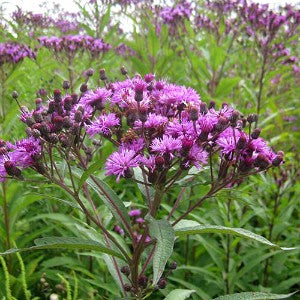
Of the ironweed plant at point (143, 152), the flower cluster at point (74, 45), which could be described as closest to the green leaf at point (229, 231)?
the ironweed plant at point (143, 152)

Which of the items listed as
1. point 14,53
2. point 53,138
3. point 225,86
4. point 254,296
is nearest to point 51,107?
point 53,138

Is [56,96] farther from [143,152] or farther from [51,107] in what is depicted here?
[143,152]

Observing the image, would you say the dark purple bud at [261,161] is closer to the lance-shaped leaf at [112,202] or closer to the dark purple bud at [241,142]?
the dark purple bud at [241,142]

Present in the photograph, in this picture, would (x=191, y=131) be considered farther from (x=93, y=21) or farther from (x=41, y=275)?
(x=93, y=21)

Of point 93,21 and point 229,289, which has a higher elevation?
point 93,21

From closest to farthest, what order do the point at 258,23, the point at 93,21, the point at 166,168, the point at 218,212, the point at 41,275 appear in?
the point at 166,168 < the point at 41,275 < the point at 218,212 < the point at 258,23 < the point at 93,21

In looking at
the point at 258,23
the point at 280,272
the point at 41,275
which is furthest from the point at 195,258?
the point at 258,23

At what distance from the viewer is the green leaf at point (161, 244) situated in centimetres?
115

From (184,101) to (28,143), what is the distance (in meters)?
0.60

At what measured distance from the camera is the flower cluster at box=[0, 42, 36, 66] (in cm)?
346

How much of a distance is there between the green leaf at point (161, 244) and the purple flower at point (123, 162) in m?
0.19

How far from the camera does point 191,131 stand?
56.0 inches

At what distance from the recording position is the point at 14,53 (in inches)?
143

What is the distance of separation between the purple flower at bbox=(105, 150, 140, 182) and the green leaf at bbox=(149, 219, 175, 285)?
0.62 feet
